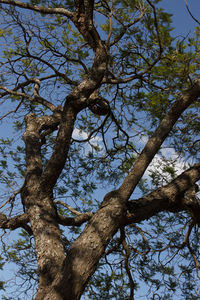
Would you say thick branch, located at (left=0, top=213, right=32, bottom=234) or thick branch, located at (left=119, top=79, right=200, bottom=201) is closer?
thick branch, located at (left=119, top=79, right=200, bottom=201)

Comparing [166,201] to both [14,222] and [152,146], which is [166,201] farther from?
[14,222]

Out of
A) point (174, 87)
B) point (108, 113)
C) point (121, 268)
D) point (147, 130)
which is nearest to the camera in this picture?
point (121, 268)

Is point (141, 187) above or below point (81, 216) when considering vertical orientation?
above

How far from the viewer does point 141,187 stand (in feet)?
14.6

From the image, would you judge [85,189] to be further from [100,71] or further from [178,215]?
[100,71]

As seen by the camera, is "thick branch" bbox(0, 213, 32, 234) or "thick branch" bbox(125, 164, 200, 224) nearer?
"thick branch" bbox(125, 164, 200, 224)

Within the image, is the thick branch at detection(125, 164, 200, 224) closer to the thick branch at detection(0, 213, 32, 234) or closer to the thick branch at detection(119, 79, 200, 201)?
the thick branch at detection(119, 79, 200, 201)

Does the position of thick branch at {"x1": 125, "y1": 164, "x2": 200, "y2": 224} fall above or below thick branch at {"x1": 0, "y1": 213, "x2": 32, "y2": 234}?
above

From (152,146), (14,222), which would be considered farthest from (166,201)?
(14,222)

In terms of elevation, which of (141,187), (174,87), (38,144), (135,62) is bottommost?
(38,144)

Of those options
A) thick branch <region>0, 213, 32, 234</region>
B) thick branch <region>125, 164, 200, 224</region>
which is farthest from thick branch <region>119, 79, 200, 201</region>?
thick branch <region>0, 213, 32, 234</region>

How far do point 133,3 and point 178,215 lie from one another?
2.81 meters

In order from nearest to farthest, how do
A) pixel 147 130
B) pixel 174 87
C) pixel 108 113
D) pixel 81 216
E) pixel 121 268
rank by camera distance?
pixel 81 216 → pixel 121 268 → pixel 174 87 → pixel 108 113 → pixel 147 130

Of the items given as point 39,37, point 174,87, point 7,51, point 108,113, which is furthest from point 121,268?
point 7,51
